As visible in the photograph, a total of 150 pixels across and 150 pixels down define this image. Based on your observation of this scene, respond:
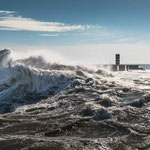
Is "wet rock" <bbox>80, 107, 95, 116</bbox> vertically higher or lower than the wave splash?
lower

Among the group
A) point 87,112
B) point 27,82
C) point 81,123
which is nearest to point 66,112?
point 87,112

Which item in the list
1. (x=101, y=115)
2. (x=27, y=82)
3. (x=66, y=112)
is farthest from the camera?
(x=27, y=82)

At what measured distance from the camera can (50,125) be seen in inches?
260

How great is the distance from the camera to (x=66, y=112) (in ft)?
26.8

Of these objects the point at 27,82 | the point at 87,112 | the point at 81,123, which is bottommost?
the point at 81,123

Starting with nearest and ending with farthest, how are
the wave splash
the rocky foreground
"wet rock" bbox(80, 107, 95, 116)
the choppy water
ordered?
the rocky foreground, the choppy water, "wet rock" bbox(80, 107, 95, 116), the wave splash

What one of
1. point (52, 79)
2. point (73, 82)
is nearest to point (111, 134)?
point (73, 82)

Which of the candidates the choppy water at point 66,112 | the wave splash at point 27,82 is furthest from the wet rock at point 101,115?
the wave splash at point 27,82

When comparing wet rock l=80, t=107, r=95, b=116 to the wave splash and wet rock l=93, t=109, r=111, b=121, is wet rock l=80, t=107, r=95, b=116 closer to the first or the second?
wet rock l=93, t=109, r=111, b=121

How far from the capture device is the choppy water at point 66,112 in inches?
205

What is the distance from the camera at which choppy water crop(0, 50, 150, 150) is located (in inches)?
205

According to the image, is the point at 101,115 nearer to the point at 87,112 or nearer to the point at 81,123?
the point at 87,112

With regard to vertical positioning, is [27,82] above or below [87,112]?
above

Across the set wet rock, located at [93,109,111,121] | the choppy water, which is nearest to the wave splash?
the choppy water
